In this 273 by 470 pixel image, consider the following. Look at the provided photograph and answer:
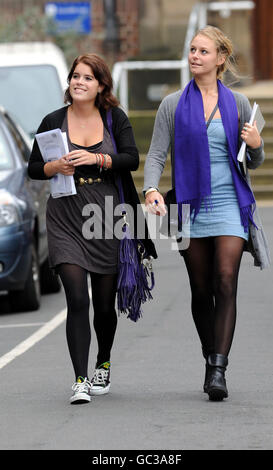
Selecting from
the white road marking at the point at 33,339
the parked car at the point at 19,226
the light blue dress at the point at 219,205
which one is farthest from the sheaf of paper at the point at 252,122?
the parked car at the point at 19,226

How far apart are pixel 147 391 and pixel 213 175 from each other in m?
1.25

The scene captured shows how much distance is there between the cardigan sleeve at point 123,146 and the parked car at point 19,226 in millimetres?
3814

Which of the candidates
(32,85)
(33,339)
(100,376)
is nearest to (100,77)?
(100,376)

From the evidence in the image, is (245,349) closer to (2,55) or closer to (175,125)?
(175,125)

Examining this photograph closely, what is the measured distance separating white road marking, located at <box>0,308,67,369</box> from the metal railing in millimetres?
11166

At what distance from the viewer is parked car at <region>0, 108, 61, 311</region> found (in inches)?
463

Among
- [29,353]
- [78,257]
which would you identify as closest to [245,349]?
[29,353]

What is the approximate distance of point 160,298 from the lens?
12531mm

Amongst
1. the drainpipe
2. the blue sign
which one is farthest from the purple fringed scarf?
the drainpipe

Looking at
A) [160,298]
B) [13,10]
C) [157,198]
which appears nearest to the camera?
[157,198]

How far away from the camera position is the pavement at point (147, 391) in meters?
6.93

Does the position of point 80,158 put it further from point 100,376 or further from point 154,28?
point 154,28

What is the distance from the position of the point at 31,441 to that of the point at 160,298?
18.5 feet
